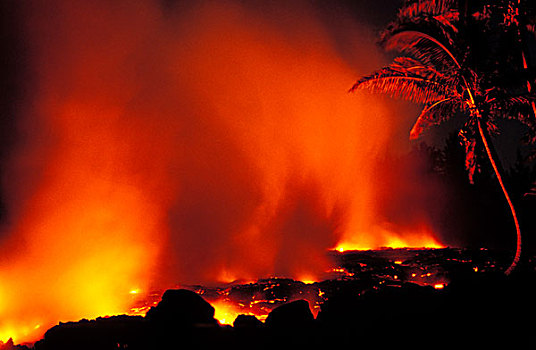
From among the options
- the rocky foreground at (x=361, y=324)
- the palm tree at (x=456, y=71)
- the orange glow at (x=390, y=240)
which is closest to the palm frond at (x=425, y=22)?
the palm tree at (x=456, y=71)

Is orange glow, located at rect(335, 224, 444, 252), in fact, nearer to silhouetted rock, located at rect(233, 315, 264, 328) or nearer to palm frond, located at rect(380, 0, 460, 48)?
palm frond, located at rect(380, 0, 460, 48)

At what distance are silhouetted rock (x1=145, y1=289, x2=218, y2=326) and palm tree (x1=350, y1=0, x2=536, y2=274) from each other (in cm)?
805

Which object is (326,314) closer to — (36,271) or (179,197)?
(36,271)

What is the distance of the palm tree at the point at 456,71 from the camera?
355 inches

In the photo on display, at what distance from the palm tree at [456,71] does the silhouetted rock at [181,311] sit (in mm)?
8049

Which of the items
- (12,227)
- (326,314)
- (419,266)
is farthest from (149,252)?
(326,314)

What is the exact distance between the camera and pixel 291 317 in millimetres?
5480

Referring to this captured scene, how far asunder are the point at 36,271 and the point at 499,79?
22.6 m

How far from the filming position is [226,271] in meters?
18.2

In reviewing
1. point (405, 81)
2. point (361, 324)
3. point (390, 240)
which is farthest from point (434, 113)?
point (390, 240)

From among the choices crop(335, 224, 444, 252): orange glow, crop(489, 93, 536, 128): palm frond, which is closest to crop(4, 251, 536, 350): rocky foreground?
crop(489, 93, 536, 128): palm frond

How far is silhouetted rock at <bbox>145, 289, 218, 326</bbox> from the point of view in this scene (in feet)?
17.9

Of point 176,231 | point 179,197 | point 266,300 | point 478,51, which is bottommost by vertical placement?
point 266,300

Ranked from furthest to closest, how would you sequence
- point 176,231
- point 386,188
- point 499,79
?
point 386,188, point 176,231, point 499,79
